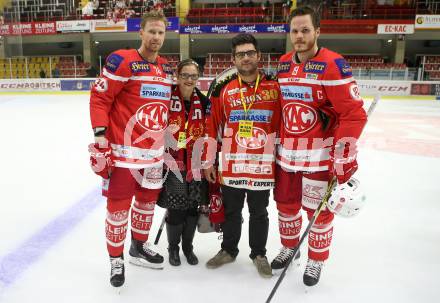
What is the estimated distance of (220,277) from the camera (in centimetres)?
245

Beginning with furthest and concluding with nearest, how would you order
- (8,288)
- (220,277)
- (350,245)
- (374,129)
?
(374,129)
(350,245)
(220,277)
(8,288)

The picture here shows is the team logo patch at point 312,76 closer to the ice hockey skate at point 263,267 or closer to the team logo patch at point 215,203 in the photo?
the team logo patch at point 215,203

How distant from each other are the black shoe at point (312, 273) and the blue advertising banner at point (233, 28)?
15.2 metres

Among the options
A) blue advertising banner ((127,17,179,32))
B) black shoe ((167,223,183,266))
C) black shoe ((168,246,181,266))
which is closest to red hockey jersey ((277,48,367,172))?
black shoe ((167,223,183,266))

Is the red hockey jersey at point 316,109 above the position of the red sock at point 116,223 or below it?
above

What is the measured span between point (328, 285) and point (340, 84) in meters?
1.23

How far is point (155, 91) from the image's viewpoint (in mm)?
2260

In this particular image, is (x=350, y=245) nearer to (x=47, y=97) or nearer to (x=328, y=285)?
(x=328, y=285)

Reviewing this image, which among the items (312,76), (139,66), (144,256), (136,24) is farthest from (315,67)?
(136,24)

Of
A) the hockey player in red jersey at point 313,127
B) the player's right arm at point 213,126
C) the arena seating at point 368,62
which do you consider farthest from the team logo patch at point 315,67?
the arena seating at point 368,62

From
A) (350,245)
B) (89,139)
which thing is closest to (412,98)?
(89,139)

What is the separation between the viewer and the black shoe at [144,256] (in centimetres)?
256

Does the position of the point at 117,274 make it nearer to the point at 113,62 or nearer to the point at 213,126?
the point at 213,126

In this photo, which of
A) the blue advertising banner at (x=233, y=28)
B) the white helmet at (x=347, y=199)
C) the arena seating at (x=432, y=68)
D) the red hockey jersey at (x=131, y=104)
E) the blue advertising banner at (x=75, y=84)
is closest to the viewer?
the white helmet at (x=347, y=199)
